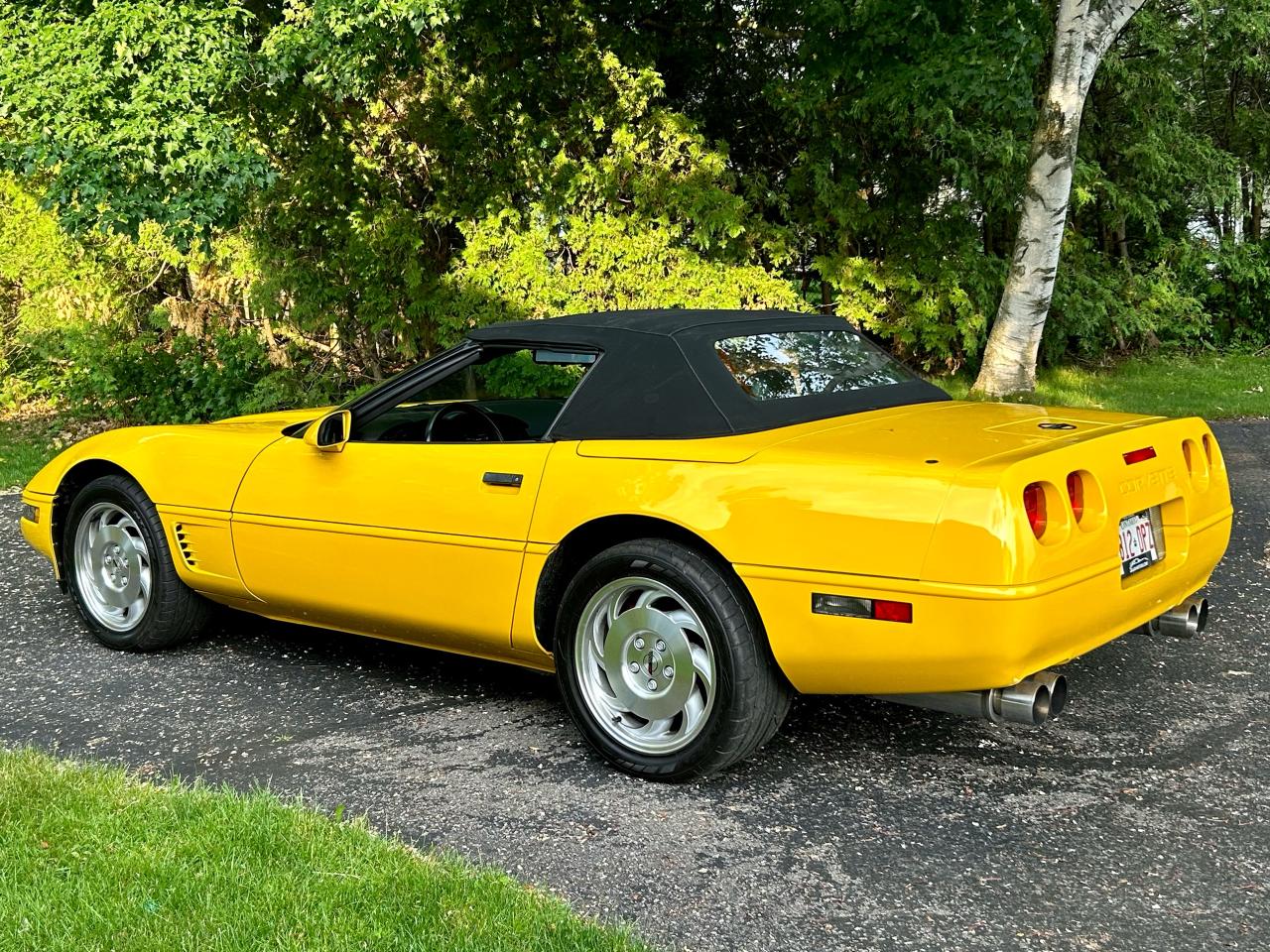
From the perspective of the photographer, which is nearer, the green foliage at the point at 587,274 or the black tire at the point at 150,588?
the black tire at the point at 150,588

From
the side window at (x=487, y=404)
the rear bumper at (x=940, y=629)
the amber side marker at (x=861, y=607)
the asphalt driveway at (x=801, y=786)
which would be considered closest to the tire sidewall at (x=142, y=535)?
the asphalt driveway at (x=801, y=786)

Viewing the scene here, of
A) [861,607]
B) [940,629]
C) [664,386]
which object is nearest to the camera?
[940,629]

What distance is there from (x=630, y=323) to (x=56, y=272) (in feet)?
40.6

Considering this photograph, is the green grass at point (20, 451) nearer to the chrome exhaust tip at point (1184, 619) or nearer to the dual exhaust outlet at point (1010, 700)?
the dual exhaust outlet at point (1010, 700)

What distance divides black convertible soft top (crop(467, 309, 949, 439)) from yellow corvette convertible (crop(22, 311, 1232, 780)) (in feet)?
0.04

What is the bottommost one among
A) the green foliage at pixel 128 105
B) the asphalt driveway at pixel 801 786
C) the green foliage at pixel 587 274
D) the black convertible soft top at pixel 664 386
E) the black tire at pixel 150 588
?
the asphalt driveway at pixel 801 786

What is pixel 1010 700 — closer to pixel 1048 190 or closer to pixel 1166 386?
pixel 1048 190

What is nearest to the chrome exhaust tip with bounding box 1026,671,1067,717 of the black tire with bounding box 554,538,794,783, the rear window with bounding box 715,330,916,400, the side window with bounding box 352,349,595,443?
the black tire with bounding box 554,538,794,783

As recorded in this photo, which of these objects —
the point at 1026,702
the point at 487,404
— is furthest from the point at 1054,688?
the point at 487,404

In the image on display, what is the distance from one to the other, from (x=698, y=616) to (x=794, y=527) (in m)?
0.42

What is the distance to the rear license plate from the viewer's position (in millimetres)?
3617

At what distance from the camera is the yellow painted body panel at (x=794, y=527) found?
10.7 ft

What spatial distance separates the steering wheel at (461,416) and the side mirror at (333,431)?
0.29m

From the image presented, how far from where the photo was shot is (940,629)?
3277 millimetres
